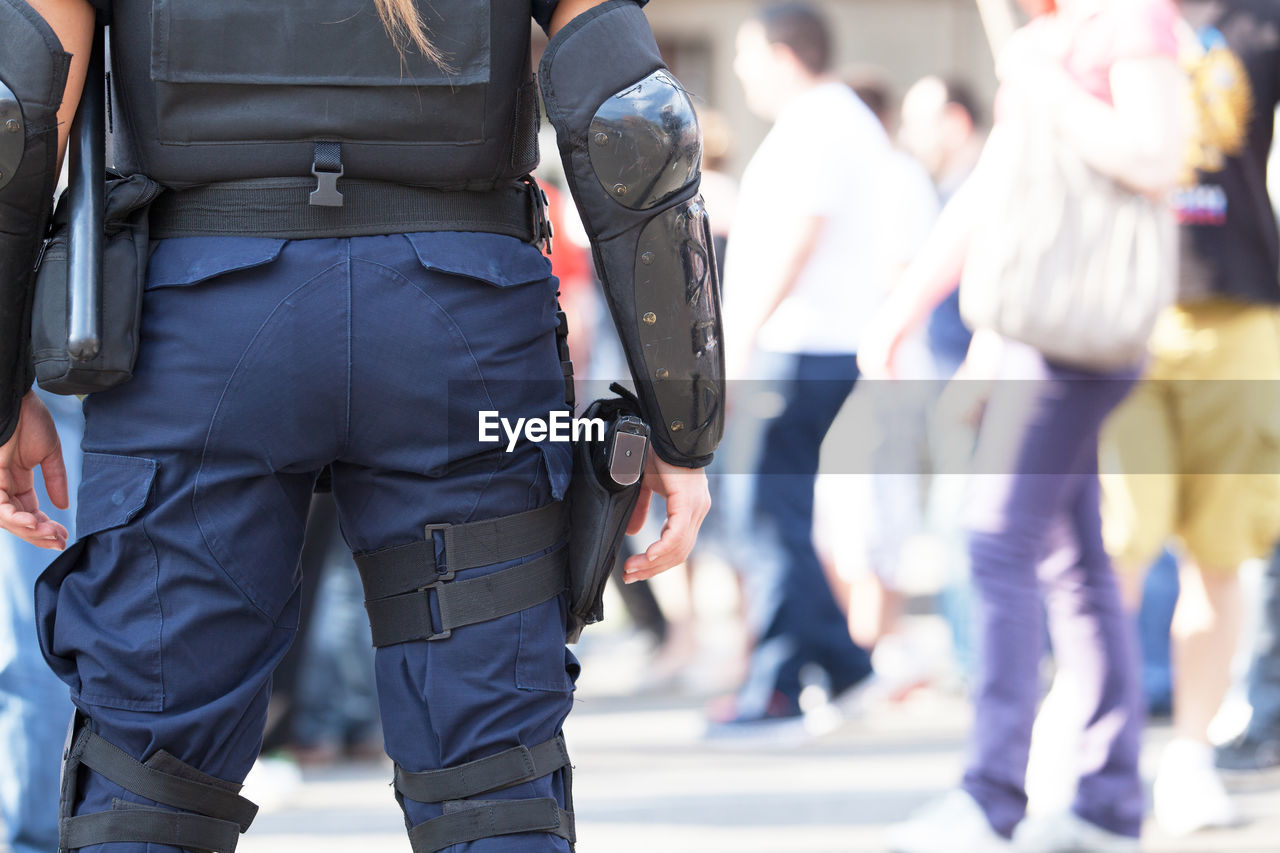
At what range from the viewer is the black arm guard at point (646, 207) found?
5.53ft

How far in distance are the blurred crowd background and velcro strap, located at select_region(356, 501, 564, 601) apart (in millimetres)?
1113

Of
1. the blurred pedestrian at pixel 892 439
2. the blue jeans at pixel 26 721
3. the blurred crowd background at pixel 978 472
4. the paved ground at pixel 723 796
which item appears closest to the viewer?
the blue jeans at pixel 26 721

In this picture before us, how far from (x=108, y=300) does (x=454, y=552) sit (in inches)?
18.3

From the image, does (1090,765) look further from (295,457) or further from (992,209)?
(295,457)

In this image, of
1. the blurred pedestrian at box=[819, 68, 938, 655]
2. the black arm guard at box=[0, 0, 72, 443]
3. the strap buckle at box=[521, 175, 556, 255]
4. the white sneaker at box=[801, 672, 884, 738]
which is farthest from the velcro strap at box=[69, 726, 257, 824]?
the blurred pedestrian at box=[819, 68, 938, 655]

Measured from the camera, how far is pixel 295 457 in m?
1.59

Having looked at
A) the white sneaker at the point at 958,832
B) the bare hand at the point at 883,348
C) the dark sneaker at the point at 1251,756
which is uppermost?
the bare hand at the point at 883,348

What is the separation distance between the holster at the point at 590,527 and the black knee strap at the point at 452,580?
63 mm

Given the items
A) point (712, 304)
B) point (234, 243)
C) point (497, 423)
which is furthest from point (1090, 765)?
point (234, 243)

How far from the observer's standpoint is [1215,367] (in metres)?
3.46

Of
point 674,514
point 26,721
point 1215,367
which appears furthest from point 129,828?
point 1215,367

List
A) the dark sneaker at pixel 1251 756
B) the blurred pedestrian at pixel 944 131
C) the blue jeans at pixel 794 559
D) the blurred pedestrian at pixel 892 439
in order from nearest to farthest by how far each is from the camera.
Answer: the dark sneaker at pixel 1251 756, the blue jeans at pixel 794 559, the blurred pedestrian at pixel 892 439, the blurred pedestrian at pixel 944 131

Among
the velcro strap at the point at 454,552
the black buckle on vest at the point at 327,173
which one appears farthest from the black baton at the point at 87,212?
the velcro strap at the point at 454,552

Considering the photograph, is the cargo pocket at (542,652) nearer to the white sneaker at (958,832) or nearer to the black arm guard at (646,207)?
the black arm guard at (646,207)
